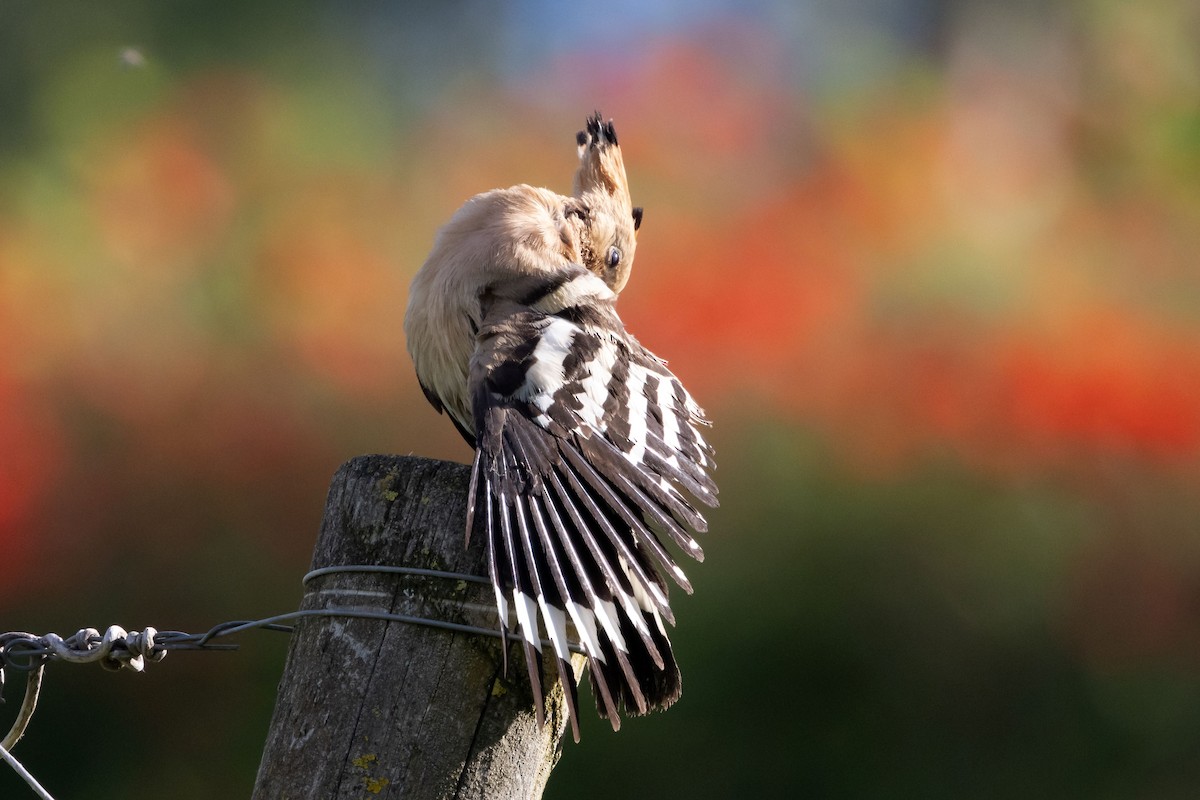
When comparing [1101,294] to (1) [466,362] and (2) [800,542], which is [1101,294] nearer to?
(2) [800,542]

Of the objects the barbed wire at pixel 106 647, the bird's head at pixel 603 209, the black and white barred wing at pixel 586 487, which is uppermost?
the bird's head at pixel 603 209

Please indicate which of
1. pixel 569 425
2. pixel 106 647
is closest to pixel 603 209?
pixel 569 425

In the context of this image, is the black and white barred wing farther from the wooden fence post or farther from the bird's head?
the bird's head

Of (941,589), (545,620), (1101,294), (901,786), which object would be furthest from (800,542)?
(545,620)

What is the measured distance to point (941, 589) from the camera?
3619 mm

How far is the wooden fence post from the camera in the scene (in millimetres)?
994

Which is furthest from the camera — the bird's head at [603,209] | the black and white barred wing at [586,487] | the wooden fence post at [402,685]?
the bird's head at [603,209]

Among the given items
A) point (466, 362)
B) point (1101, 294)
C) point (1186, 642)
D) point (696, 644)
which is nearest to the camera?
point (466, 362)

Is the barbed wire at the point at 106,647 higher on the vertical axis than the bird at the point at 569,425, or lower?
lower

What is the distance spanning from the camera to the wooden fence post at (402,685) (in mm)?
994

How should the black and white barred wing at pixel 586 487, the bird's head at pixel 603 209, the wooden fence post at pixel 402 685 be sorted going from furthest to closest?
the bird's head at pixel 603 209
the black and white barred wing at pixel 586 487
the wooden fence post at pixel 402 685

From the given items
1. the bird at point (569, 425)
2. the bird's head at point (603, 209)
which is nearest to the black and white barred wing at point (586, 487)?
the bird at point (569, 425)

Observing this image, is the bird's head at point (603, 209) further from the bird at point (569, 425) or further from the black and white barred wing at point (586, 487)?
the black and white barred wing at point (586, 487)

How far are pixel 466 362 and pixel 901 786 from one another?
232 cm
